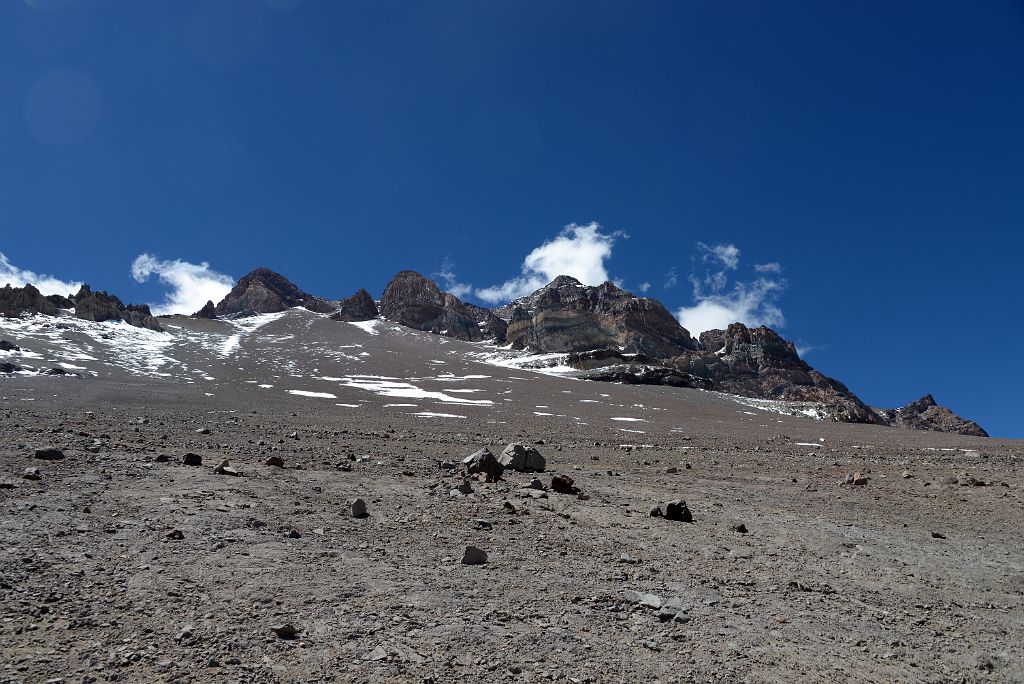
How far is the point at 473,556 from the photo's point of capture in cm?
670

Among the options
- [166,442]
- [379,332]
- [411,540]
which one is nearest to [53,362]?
[166,442]

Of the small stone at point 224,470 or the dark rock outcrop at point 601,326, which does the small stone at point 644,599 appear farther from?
the dark rock outcrop at point 601,326

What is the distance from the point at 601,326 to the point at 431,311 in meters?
63.5

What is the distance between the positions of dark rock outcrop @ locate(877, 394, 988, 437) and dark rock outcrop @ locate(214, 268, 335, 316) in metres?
160

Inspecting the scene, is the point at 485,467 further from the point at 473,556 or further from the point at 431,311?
the point at 431,311

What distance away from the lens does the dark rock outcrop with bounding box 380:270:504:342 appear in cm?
17462

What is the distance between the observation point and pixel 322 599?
533cm

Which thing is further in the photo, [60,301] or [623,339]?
[623,339]

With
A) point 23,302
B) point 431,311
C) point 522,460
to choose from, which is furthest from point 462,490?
point 431,311

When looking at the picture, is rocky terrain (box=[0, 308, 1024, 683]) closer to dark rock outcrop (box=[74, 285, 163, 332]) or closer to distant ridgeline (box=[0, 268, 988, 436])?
distant ridgeline (box=[0, 268, 988, 436])

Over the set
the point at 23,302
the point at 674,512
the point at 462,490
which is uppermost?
the point at 23,302

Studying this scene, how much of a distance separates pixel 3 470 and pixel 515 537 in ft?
24.2

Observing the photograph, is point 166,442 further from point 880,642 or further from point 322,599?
point 880,642

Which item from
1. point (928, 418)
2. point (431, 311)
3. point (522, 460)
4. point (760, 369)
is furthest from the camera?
point (431, 311)
